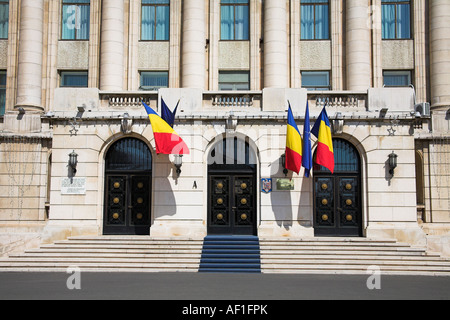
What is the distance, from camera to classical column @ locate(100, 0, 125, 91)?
25.9 m

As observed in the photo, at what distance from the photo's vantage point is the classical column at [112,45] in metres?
25.9

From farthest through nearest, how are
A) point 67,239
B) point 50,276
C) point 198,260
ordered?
1. point 67,239
2. point 198,260
3. point 50,276

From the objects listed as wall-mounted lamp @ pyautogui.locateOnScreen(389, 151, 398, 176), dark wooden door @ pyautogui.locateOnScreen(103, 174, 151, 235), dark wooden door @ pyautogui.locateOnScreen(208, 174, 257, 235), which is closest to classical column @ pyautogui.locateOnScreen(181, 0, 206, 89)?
dark wooden door @ pyautogui.locateOnScreen(208, 174, 257, 235)

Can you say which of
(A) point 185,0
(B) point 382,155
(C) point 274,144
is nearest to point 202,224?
(C) point 274,144

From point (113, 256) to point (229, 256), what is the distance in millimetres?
4303

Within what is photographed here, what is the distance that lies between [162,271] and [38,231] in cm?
1008

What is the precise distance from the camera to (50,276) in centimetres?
1667

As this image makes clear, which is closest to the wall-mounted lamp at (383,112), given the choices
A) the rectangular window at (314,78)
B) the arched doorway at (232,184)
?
the arched doorway at (232,184)

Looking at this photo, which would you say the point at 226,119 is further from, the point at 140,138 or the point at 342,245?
the point at 342,245

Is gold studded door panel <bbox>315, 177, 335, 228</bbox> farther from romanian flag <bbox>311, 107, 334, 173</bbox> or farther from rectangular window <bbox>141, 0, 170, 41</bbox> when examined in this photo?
rectangular window <bbox>141, 0, 170, 41</bbox>

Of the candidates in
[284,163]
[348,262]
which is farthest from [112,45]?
[348,262]

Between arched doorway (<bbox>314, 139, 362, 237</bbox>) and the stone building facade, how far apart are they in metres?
0.05

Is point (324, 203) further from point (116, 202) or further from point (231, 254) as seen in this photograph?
point (116, 202)

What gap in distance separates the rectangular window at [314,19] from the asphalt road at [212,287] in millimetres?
14710
